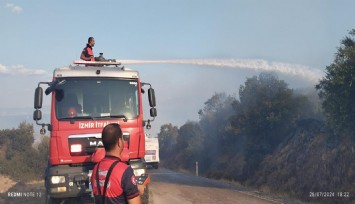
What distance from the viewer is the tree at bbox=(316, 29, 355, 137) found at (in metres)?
19.7

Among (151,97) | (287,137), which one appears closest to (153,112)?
(151,97)

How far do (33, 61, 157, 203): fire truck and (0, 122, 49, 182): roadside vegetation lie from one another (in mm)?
23066

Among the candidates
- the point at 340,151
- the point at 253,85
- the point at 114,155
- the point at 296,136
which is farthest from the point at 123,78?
the point at 253,85

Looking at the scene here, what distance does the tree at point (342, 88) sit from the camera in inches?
774

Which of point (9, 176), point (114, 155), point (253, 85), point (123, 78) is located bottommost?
point (9, 176)

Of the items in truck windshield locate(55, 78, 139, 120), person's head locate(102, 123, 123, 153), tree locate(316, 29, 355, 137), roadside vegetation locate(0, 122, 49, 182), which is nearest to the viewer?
person's head locate(102, 123, 123, 153)

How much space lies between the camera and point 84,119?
9.51 meters

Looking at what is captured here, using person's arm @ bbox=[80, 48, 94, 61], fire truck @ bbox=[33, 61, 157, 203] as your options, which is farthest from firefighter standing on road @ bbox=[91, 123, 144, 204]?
person's arm @ bbox=[80, 48, 94, 61]

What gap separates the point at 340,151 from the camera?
922 inches

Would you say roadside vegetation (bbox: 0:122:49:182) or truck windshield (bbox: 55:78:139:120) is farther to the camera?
roadside vegetation (bbox: 0:122:49:182)

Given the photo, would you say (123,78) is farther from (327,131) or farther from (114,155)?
(327,131)

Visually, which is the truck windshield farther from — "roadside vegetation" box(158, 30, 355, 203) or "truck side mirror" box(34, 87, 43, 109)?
"roadside vegetation" box(158, 30, 355, 203)

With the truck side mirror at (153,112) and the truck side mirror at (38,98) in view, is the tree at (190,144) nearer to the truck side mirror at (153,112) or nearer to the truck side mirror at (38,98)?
the truck side mirror at (153,112)

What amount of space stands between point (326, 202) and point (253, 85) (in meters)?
27.6
